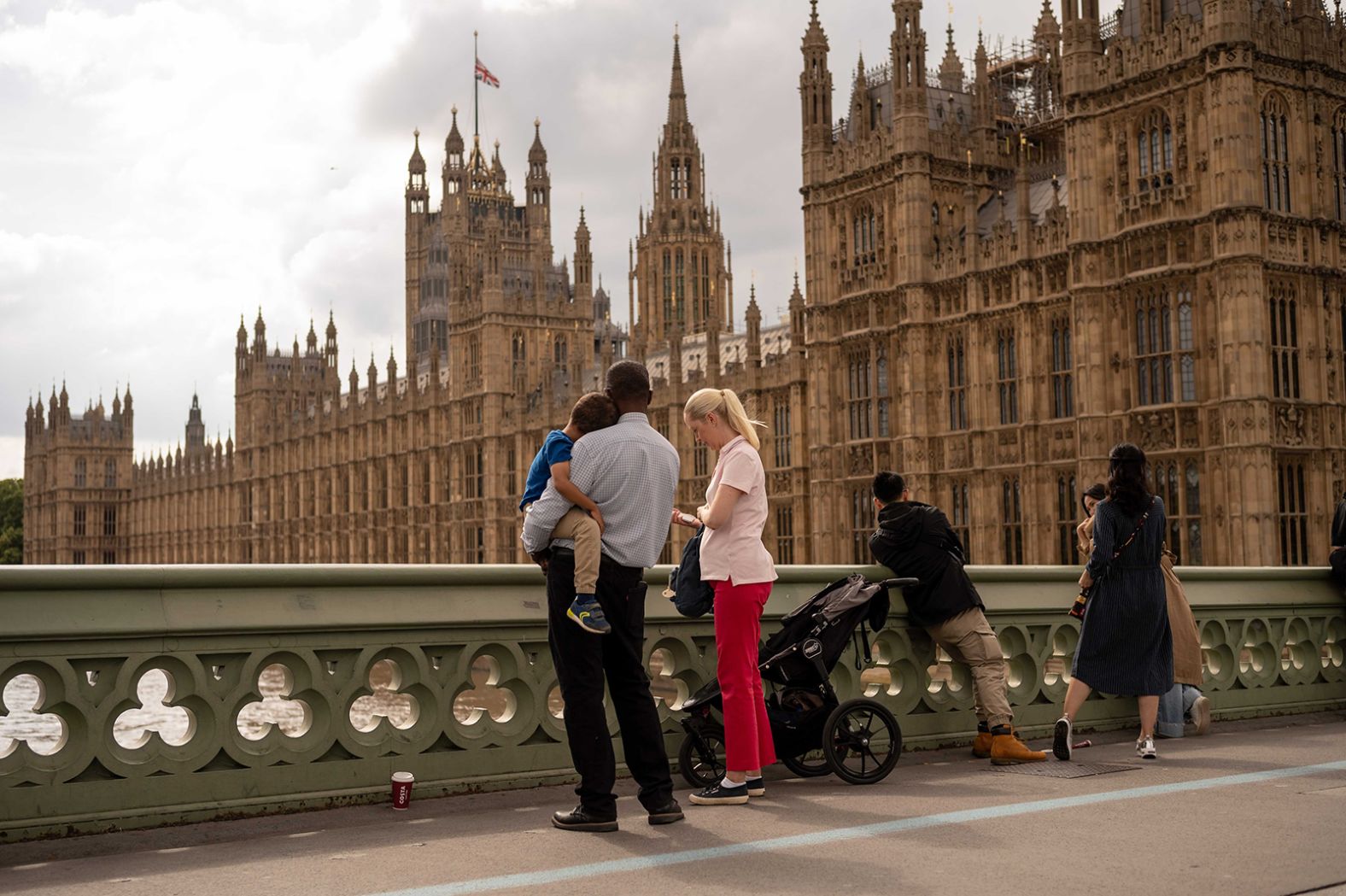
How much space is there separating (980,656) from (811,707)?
1331 mm

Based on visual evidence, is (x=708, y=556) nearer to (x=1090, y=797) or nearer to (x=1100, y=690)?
(x=1090, y=797)

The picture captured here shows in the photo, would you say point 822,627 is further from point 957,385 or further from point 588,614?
point 957,385

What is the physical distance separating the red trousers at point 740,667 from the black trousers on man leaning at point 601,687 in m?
0.50

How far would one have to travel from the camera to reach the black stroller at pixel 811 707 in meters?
6.92

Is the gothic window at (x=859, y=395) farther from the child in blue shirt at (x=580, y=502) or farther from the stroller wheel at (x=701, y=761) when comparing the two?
the child in blue shirt at (x=580, y=502)

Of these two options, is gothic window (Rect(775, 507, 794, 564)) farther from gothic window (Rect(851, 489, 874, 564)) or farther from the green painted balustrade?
the green painted balustrade

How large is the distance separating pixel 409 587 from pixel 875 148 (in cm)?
2792

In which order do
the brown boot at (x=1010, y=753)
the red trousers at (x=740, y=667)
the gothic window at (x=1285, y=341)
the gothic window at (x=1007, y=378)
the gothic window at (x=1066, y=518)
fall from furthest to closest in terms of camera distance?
the gothic window at (x=1007, y=378), the gothic window at (x=1066, y=518), the gothic window at (x=1285, y=341), the brown boot at (x=1010, y=753), the red trousers at (x=740, y=667)

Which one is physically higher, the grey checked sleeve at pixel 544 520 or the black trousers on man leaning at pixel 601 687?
the grey checked sleeve at pixel 544 520

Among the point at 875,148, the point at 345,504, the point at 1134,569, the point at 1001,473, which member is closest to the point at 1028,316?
the point at 1001,473

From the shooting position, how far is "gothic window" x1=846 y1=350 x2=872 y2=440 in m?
33.2

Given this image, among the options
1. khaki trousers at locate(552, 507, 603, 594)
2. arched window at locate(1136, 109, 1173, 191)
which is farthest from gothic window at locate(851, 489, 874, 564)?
khaki trousers at locate(552, 507, 603, 594)

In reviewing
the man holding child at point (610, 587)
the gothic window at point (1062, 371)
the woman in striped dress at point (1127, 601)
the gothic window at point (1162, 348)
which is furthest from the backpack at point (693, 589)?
the gothic window at point (1062, 371)

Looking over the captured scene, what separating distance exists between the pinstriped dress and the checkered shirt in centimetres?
339
